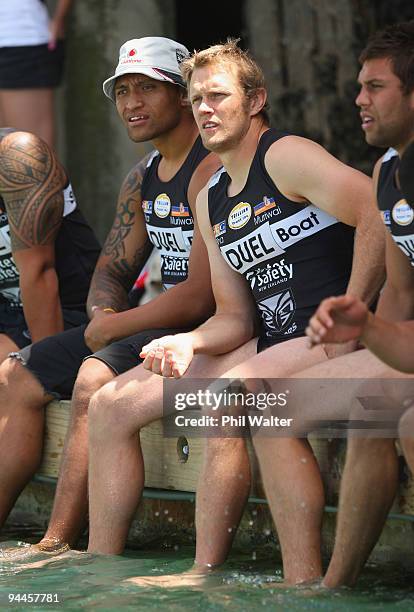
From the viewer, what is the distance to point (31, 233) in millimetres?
5367

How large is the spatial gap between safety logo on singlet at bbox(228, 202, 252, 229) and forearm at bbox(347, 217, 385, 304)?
18.1 inches

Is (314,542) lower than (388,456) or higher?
lower

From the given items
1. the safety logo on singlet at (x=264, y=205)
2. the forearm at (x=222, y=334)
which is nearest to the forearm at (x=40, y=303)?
the forearm at (x=222, y=334)

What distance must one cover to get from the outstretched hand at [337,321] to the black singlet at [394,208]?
636 millimetres

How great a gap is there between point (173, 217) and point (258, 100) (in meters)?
0.65

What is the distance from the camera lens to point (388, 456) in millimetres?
3703

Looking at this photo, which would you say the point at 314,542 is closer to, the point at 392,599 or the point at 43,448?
the point at 392,599

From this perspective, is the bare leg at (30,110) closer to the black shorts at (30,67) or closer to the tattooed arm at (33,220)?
the black shorts at (30,67)

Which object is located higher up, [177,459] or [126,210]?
[126,210]

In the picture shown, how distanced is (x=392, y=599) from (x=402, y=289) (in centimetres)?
94

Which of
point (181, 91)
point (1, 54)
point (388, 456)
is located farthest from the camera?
point (1, 54)

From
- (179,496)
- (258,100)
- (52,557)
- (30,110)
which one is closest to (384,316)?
(258,100)

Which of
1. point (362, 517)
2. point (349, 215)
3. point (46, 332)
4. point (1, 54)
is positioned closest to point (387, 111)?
point (349, 215)

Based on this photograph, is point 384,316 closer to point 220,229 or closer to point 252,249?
point 252,249
